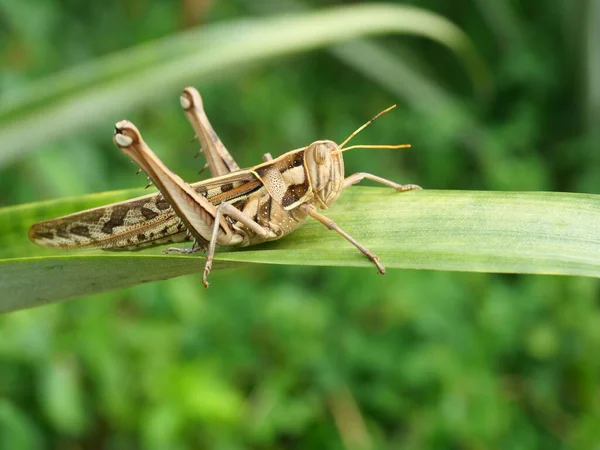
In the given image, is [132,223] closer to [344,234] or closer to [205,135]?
[205,135]

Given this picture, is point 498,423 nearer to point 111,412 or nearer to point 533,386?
point 533,386

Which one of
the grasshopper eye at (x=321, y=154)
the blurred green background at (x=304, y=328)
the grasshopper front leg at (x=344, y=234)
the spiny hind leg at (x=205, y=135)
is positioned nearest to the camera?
the grasshopper front leg at (x=344, y=234)

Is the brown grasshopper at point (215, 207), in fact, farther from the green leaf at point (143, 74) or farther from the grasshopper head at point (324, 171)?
the green leaf at point (143, 74)

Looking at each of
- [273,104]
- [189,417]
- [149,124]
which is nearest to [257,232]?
[189,417]

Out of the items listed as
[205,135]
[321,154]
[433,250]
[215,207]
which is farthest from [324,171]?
[433,250]

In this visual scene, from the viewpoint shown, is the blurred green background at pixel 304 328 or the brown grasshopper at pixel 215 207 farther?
the blurred green background at pixel 304 328

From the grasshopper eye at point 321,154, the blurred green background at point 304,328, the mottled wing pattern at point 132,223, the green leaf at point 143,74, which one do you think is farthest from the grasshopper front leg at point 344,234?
the blurred green background at point 304,328

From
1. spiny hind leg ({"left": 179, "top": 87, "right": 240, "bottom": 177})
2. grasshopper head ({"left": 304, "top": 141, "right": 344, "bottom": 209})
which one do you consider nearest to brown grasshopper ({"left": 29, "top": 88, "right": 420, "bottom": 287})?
grasshopper head ({"left": 304, "top": 141, "right": 344, "bottom": 209})
